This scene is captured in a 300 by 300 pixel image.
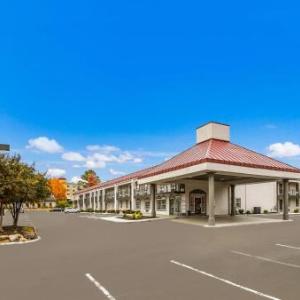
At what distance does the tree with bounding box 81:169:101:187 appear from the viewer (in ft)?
406

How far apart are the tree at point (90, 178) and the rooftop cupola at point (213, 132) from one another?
3482 inches

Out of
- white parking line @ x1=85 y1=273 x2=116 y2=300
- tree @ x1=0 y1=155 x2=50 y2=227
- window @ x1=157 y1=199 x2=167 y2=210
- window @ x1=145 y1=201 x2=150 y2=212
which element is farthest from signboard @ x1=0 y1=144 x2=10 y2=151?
window @ x1=145 y1=201 x2=150 y2=212

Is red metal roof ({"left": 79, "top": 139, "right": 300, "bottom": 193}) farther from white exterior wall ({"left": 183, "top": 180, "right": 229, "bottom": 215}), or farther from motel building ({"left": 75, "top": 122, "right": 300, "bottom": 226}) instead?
white exterior wall ({"left": 183, "top": 180, "right": 229, "bottom": 215})

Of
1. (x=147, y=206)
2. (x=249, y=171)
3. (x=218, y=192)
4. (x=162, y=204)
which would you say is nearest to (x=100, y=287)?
(x=249, y=171)

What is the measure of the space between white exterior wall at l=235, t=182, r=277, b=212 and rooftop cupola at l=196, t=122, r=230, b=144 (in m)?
17.6

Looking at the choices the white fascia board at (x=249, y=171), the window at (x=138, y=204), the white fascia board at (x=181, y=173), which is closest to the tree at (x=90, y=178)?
the window at (x=138, y=204)

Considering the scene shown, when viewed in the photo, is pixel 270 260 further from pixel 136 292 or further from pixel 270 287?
pixel 136 292

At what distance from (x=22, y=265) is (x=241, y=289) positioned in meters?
6.67

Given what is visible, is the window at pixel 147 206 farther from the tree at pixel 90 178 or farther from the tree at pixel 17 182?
the tree at pixel 90 178

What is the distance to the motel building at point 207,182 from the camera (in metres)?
29.9

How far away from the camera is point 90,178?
407ft

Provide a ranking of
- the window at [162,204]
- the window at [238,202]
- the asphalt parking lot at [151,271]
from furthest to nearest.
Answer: the window at [238,202], the window at [162,204], the asphalt parking lot at [151,271]

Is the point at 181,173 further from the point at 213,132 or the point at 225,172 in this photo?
the point at 213,132

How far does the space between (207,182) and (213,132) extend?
9.88 m
